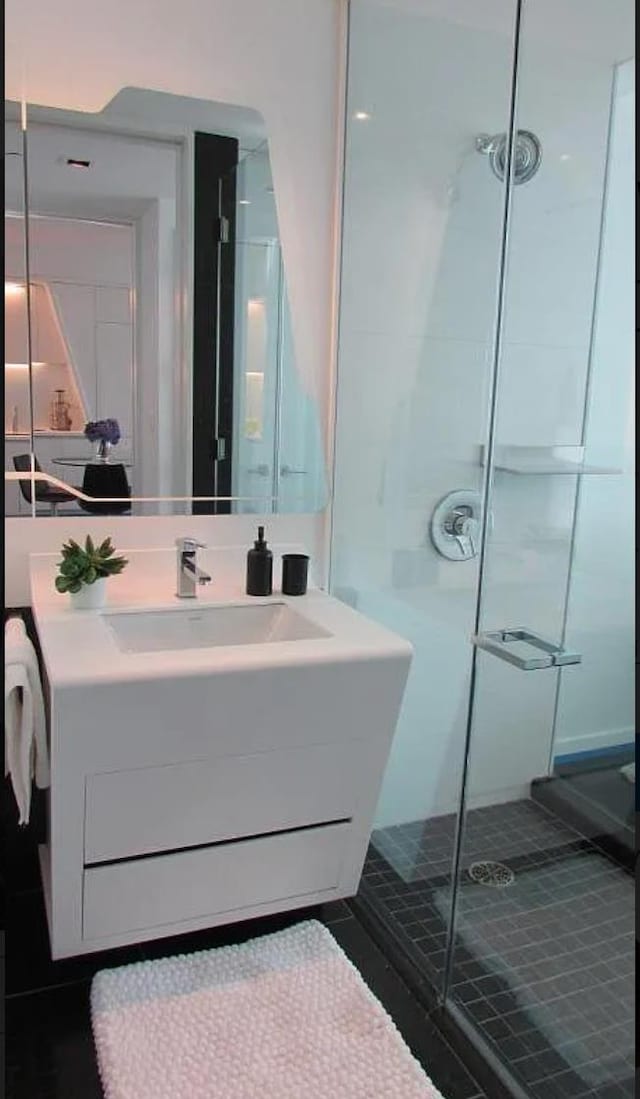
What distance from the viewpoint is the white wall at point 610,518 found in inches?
82.9

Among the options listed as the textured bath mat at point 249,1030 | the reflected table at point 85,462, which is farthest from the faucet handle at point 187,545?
the textured bath mat at point 249,1030

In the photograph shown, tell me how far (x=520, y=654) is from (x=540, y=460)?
643mm

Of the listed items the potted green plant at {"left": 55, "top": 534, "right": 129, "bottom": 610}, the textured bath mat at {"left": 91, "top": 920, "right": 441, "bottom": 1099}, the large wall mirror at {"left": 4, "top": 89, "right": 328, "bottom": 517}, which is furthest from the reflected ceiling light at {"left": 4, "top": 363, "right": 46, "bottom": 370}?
the textured bath mat at {"left": 91, "top": 920, "right": 441, "bottom": 1099}

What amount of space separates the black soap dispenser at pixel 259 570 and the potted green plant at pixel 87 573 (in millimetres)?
339

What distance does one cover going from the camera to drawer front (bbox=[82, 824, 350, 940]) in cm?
178

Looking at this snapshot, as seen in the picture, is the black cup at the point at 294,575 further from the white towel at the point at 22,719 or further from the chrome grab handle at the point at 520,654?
the white towel at the point at 22,719

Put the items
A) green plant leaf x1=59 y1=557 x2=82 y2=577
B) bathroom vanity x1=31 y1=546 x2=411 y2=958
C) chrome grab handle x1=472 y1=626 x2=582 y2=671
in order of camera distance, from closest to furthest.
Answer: bathroom vanity x1=31 y1=546 x2=411 y2=958 < green plant leaf x1=59 y1=557 x2=82 y2=577 < chrome grab handle x1=472 y1=626 x2=582 y2=671

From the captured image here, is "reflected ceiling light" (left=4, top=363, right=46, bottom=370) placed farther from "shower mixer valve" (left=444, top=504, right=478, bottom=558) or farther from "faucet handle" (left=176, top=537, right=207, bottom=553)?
"shower mixer valve" (left=444, top=504, right=478, bottom=558)

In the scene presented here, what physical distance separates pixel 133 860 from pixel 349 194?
68.8 inches

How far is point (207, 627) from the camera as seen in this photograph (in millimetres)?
2033

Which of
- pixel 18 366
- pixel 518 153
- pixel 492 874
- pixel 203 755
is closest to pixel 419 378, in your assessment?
pixel 518 153

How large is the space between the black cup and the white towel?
0.68 meters

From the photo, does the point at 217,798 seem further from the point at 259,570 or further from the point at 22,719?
the point at 259,570

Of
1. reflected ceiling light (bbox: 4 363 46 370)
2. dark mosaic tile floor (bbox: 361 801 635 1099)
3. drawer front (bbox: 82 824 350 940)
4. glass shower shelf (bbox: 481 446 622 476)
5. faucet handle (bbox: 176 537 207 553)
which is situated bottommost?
dark mosaic tile floor (bbox: 361 801 635 1099)
